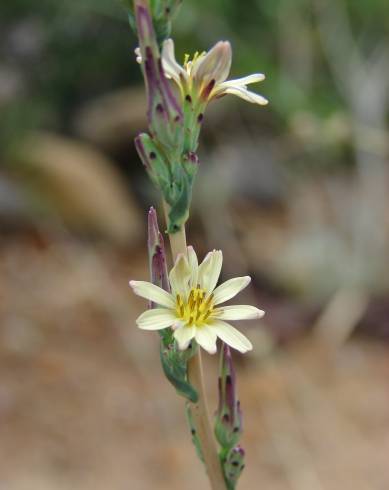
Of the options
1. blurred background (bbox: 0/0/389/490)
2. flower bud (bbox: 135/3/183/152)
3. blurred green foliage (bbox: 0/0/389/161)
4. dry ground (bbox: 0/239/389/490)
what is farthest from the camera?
blurred green foliage (bbox: 0/0/389/161)

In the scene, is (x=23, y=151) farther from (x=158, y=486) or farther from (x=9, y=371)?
(x=158, y=486)

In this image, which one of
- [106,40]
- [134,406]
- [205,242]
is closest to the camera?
[134,406]

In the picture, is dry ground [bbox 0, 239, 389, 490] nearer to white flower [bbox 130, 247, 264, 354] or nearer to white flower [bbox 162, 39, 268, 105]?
white flower [bbox 130, 247, 264, 354]

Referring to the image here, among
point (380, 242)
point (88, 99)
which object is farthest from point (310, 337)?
point (88, 99)

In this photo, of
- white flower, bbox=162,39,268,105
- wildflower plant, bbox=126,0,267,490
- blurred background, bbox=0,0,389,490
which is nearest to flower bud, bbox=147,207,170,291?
wildflower plant, bbox=126,0,267,490

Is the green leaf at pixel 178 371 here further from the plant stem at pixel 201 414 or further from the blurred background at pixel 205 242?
the blurred background at pixel 205 242

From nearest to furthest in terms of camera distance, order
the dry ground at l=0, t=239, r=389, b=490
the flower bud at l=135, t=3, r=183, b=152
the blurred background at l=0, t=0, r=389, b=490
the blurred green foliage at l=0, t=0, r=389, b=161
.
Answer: the flower bud at l=135, t=3, r=183, b=152 < the dry ground at l=0, t=239, r=389, b=490 < the blurred background at l=0, t=0, r=389, b=490 < the blurred green foliage at l=0, t=0, r=389, b=161

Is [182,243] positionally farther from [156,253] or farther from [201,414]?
[201,414]

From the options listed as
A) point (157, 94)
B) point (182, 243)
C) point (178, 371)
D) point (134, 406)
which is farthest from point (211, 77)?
point (134, 406)
